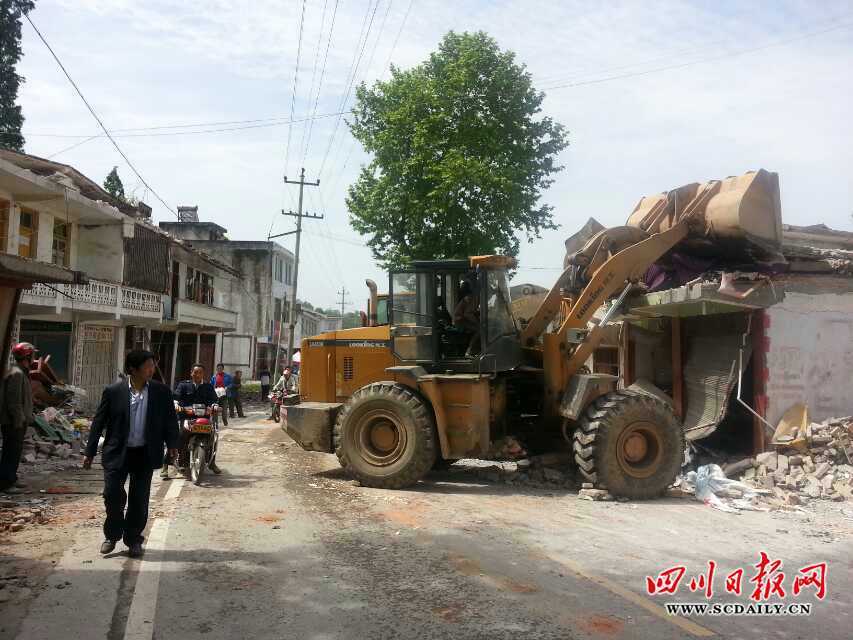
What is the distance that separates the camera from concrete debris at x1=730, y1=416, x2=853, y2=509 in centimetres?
874

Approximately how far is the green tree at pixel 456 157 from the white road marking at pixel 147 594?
17.1 m

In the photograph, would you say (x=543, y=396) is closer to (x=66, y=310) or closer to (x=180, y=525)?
(x=180, y=525)

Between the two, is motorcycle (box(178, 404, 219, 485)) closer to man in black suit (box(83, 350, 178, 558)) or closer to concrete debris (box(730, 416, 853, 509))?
man in black suit (box(83, 350, 178, 558))

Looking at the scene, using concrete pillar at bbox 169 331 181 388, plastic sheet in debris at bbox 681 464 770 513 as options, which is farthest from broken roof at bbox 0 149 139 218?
plastic sheet in debris at bbox 681 464 770 513

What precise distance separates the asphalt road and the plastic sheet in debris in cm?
32

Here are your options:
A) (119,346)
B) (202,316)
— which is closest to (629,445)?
(119,346)

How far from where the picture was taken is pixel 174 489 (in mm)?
8773

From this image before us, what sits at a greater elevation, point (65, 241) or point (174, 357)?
point (65, 241)

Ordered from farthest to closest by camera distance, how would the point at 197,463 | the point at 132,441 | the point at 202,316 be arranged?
the point at 202,316
the point at 197,463
the point at 132,441

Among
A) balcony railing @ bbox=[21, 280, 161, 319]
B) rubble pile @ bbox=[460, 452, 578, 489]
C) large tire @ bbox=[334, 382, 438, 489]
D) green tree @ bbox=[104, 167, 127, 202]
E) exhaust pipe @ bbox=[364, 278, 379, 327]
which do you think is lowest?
rubble pile @ bbox=[460, 452, 578, 489]

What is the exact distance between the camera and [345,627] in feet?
13.5

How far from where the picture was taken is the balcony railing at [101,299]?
18.4 m

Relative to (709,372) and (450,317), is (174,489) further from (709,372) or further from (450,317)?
(709,372)

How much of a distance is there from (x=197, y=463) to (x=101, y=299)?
46.4ft
